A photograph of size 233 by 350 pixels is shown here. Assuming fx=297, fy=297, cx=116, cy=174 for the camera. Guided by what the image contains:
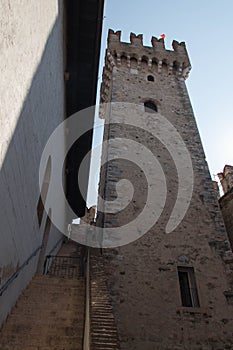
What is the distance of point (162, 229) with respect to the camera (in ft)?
28.0

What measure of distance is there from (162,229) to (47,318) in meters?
4.37

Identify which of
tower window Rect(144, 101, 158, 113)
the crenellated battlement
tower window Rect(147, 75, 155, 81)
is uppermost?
the crenellated battlement

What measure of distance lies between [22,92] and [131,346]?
17.7 ft

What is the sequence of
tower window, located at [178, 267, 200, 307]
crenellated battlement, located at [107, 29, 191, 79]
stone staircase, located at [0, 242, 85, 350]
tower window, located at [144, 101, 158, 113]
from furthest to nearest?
crenellated battlement, located at [107, 29, 191, 79]
tower window, located at [144, 101, 158, 113]
tower window, located at [178, 267, 200, 307]
stone staircase, located at [0, 242, 85, 350]

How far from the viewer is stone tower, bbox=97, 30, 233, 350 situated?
22.0 ft

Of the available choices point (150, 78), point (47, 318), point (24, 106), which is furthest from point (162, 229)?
point (150, 78)

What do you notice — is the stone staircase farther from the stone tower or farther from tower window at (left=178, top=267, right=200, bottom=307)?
tower window at (left=178, top=267, right=200, bottom=307)

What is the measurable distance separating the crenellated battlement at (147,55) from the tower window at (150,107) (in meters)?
2.64

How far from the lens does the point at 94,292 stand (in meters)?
4.64

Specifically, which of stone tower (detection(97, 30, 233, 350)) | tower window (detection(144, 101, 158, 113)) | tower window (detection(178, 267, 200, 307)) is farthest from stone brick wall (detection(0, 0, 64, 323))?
tower window (detection(144, 101, 158, 113))

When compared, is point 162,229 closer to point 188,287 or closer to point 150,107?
point 188,287

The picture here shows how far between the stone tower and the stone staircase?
1440 millimetres

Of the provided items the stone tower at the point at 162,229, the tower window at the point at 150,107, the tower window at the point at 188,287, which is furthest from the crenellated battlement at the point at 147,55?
the tower window at the point at 188,287

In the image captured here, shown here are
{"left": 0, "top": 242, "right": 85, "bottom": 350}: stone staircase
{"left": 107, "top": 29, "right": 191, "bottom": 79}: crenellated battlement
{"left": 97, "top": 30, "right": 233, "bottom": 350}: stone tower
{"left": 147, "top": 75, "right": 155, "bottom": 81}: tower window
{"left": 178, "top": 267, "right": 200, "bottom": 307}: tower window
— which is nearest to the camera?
{"left": 0, "top": 242, "right": 85, "bottom": 350}: stone staircase
